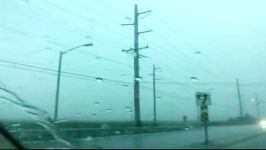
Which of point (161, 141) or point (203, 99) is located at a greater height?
point (203, 99)

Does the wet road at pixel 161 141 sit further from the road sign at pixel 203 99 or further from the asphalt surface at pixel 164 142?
the road sign at pixel 203 99

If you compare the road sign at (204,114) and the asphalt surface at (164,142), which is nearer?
the asphalt surface at (164,142)

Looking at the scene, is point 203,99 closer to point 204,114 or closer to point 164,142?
point 204,114

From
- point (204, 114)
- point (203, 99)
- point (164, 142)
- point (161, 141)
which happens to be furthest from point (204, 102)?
point (161, 141)

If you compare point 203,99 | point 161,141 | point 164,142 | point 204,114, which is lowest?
point 164,142

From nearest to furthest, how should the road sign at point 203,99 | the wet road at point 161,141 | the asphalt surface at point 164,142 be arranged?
1. the asphalt surface at point 164,142
2. the wet road at point 161,141
3. the road sign at point 203,99

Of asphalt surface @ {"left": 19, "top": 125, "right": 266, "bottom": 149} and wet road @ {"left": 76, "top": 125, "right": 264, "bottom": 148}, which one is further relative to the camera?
wet road @ {"left": 76, "top": 125, "right": 264, "bottom": 148}

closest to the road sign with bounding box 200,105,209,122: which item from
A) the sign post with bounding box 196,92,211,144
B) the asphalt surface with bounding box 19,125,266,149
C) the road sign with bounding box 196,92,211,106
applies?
the sign post with bounding box 196,92,211,144

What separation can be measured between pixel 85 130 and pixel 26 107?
2391 cm

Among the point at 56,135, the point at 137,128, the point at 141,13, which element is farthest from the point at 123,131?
the point at 56,135

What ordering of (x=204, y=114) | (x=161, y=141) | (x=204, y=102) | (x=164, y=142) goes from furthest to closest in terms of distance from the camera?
(x=161, y=141), (x=164, y=142), (x=204, y=114), (x=204, y=102)

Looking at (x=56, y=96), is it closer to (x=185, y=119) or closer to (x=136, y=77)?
(x=136, y=77)

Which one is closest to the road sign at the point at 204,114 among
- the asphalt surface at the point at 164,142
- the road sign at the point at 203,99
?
the road sign at the point at 203,99

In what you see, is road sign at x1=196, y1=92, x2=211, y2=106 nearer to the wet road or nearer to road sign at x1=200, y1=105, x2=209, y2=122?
road sign at x1=200, y1=105, x2=209, y2=122
